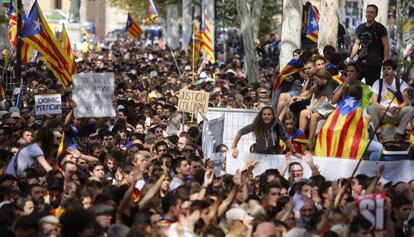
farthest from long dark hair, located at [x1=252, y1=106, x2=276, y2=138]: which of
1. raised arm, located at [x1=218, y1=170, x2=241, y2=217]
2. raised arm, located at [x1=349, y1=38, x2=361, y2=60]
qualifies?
raised arm, located at [x1=218, y1=170, x2=241, y2=217]

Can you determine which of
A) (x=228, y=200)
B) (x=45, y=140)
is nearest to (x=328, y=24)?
(x=45, y=140)

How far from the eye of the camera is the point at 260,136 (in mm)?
16031

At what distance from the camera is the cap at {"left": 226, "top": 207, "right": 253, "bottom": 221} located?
1134cm

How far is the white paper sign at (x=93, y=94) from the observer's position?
18469 mm

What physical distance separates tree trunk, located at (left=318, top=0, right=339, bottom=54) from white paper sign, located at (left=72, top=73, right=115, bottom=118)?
6.68 m

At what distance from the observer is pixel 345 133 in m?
16.3

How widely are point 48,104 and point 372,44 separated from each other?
4562mm

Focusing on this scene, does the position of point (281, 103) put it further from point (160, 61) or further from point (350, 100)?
point (160, 61)

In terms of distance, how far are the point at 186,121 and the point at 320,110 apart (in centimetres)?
585

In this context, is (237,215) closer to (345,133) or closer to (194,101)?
(345,133)

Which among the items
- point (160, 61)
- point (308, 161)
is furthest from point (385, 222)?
point (160, 61)

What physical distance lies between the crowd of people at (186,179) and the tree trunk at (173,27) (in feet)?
158

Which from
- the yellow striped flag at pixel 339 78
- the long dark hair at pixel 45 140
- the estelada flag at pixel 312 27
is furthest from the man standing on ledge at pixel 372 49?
the estelada flag at pixel 312 27

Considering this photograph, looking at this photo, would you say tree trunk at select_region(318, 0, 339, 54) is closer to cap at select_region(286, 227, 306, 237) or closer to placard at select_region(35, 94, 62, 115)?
placard at select_region(35, 94, 62, 115)
